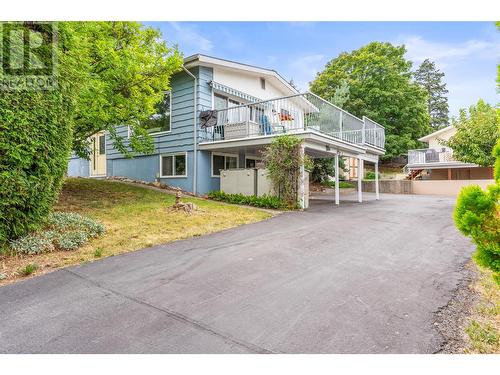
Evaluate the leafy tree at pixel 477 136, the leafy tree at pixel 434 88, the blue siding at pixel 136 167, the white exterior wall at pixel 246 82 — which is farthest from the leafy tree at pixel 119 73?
the leafy tree at pixel 434 88

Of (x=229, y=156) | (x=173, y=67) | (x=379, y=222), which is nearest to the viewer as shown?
(x=379, y=222)

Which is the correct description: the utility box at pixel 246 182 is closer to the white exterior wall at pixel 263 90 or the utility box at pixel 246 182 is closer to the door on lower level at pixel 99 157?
the white exterior wall at pixel 263 90

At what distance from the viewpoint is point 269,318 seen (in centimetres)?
296

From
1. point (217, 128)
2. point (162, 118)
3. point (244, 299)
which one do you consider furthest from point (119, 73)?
point (244, 299)

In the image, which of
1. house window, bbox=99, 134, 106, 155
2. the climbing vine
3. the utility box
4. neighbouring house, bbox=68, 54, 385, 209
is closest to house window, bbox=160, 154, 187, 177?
neighbouring house, bbox=68, 54, 385, 209

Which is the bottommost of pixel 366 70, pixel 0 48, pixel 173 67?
pixel 0 48

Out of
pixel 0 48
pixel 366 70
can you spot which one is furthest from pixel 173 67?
pixel 366 70

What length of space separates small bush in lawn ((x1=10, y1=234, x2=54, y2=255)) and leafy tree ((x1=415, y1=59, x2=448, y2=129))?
164ft

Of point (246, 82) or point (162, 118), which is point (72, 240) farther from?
point (246, 82)

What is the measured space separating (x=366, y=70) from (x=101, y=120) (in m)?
28.8

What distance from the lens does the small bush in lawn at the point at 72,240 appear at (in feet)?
17.5

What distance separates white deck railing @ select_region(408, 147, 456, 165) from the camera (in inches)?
891

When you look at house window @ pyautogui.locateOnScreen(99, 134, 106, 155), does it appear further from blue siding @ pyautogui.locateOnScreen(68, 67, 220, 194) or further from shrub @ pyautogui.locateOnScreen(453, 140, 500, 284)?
shrub @ pyautogui.locateOnScreen(453, 140, 500, 284)
